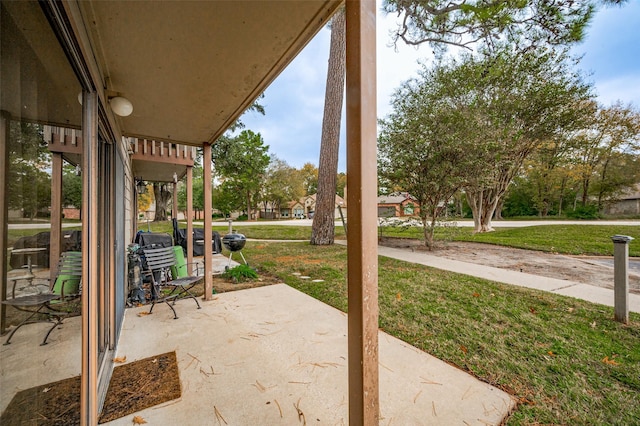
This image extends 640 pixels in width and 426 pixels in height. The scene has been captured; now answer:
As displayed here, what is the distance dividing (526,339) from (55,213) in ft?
11.9

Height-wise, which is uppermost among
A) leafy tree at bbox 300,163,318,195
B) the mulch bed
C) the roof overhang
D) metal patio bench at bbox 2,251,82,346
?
leafy tree at bbox 300,163,318,195

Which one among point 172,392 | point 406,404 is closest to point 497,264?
point 406,404

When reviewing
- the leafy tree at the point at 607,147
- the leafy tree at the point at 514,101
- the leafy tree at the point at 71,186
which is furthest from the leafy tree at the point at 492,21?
the leafy tree at the point at 607,147

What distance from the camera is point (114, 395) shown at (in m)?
1.83

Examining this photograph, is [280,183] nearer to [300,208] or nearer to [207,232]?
[300,208]

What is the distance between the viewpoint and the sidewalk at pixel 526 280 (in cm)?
350

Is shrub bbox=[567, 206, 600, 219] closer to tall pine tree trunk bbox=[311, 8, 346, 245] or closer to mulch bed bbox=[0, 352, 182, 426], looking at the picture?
tall pine tree trunk bbox=[311, 8, 346, 245]

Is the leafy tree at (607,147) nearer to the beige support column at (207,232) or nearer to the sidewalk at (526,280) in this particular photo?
the sidewalk at (526,280)

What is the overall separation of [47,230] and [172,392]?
1373 mm

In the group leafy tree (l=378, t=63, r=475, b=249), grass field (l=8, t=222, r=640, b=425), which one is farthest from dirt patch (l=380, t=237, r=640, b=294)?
grass field (l=8, t=222, r=640, b=425)

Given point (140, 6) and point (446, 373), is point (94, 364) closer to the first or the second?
point (140, 6)

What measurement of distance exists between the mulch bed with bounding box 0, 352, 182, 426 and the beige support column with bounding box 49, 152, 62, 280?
51 centimetres

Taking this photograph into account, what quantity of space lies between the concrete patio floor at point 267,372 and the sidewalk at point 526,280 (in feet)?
9.49

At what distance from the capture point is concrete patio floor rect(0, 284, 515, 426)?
1.31m
